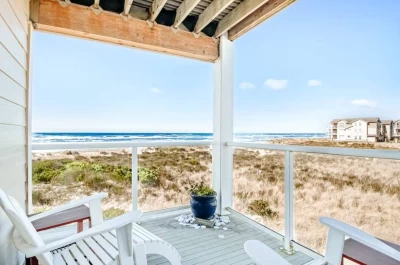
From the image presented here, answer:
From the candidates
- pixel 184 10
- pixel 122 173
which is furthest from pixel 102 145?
pixel 184 10

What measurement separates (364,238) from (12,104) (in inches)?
96.5

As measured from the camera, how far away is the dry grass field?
6.38ft

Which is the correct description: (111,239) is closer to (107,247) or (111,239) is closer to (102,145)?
(107,247)

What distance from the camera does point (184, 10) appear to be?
2893mm

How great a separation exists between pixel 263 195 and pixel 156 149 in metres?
1.63

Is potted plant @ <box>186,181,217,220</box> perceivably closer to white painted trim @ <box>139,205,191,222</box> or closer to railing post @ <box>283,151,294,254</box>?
white painted trim @ <box>139,205,191,222</box>

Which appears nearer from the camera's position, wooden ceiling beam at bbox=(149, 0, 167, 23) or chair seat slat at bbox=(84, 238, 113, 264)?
chair seat slat at bbox=(84, 238, 113, 264)

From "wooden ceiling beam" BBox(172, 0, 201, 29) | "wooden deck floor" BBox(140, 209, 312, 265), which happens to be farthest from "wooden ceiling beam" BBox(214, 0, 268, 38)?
"wooden deck floor" BBox(140, 209, 312, 265)

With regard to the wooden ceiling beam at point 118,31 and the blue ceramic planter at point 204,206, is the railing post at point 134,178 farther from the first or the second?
the wooden ceiling beam at point 118,31

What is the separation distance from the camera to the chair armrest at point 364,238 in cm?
101

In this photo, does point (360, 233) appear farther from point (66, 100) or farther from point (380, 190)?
point (66, 100)

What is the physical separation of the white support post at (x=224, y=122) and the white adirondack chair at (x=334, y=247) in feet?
7.47

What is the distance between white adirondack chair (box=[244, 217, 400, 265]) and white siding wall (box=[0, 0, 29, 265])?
53.6 inches

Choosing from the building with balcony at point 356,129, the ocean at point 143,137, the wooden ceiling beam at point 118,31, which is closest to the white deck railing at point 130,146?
the ocean at point 143,137
